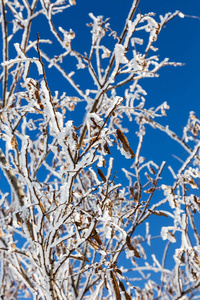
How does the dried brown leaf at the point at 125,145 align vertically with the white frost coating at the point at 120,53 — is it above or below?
below

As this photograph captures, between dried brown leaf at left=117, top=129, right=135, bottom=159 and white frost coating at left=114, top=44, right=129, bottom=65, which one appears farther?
white frost coating at left=114, top=44, right=129, bottom=65

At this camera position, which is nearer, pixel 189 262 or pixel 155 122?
pixel 189 262

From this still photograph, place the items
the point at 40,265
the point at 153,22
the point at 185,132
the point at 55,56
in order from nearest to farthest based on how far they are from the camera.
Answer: the point at 40,265, the point at 153,22, the point at 55,56, the point at 185,132

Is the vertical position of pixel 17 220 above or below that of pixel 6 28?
below

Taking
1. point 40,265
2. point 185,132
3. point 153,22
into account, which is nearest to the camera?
point 40,265

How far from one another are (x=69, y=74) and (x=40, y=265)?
246 cm

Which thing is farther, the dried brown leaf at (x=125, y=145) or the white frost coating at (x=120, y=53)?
the white frost coating at (x=120, y=53)

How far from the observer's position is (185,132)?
3.79 metres

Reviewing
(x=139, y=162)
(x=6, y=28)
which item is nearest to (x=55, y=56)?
(x=6, y=28)

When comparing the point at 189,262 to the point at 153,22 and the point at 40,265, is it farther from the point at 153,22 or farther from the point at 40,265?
the point at 153,22

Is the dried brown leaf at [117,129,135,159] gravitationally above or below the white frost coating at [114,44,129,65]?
below

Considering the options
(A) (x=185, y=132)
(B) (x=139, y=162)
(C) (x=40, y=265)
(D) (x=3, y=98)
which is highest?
(D) (x=3, y=98)

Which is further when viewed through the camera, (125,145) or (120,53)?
(120,53)

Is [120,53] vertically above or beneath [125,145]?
above
